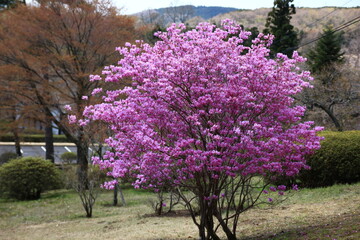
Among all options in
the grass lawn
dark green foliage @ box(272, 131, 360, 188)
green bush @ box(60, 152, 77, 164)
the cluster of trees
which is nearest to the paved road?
green bush @ box(60, 152, 77, 164)

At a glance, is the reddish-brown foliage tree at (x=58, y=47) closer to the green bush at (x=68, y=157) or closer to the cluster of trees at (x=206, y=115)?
the green bush at (x=68, y=157)

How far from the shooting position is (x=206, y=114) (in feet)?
19.3

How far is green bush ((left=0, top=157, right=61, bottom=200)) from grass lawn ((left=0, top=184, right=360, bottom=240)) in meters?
2.33

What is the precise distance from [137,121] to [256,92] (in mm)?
1853

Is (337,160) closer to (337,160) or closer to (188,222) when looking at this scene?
(337,160)

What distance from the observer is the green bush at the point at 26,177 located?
17.6m

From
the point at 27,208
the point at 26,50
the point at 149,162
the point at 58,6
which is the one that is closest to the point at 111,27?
the point at 58,6

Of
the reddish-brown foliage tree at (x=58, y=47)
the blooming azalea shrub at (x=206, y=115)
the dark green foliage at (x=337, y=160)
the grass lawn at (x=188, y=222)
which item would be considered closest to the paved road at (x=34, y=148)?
the reddish-brown foliage tree at (x=58, y=47)

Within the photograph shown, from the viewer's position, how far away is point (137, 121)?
624 cm

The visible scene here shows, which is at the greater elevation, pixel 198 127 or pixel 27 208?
pixel 198 127

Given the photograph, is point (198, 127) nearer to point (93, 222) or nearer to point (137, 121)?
point (137, 121)

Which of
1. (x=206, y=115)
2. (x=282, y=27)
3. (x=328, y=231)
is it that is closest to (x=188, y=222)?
(x=328, y=231)

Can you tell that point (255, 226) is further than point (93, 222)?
No

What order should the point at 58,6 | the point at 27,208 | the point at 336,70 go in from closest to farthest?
the point at 27,208
the point at 58,6
the point at 336,70
